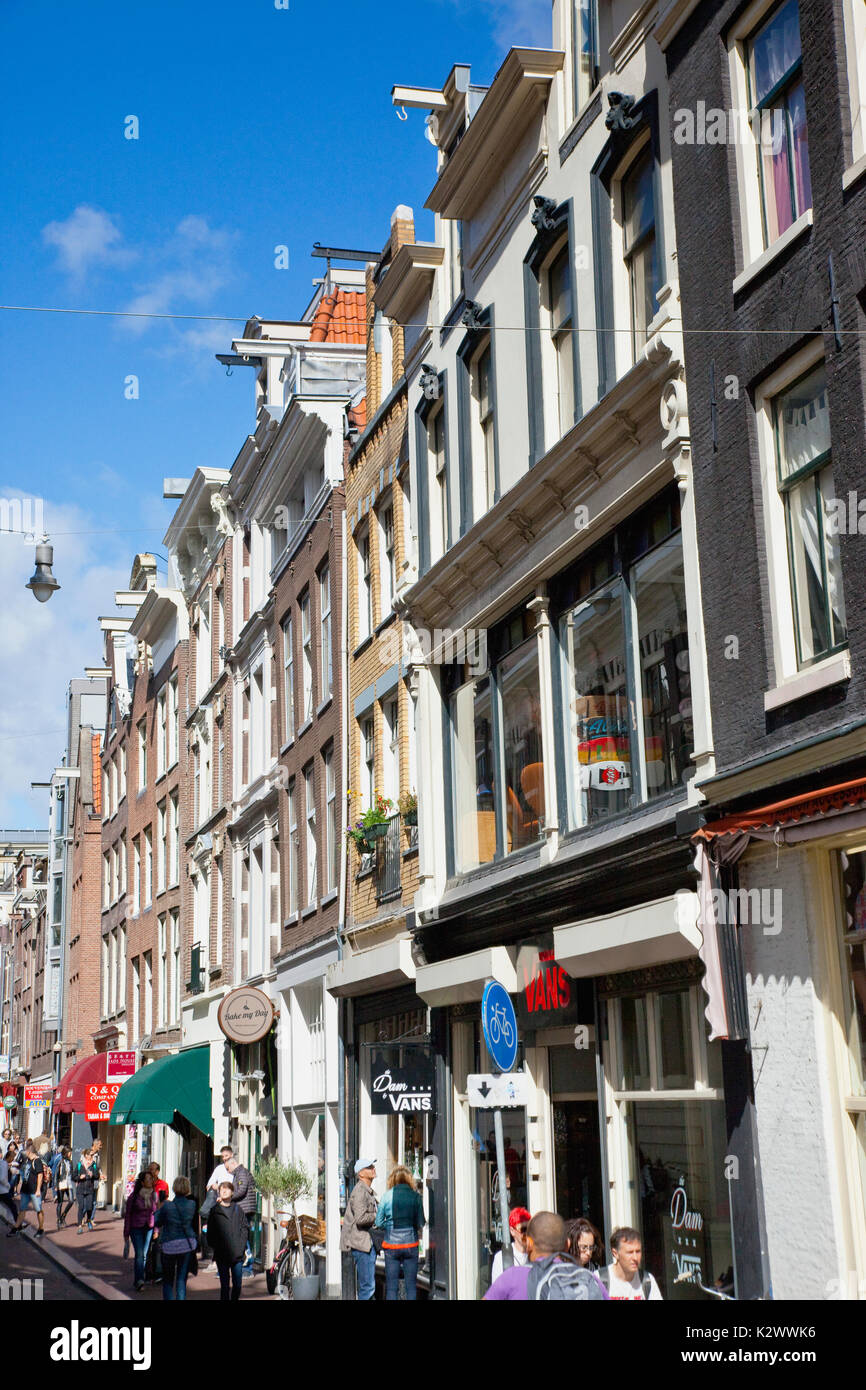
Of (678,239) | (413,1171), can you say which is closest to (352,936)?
(413,1171)

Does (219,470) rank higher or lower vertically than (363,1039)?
higher

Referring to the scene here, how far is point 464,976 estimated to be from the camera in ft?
56.2

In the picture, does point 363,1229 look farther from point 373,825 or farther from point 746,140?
point 746,140

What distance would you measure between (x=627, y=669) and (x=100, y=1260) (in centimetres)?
1936

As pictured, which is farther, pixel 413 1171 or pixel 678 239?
pixel 413 1171

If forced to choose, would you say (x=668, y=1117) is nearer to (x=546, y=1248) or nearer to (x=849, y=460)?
(x=546, y=1248)

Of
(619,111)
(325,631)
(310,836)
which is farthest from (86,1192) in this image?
(619,111)

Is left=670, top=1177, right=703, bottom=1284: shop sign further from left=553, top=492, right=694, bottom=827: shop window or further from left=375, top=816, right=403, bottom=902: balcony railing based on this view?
left=375, top=816, right=403, bottom=902: balcony railing

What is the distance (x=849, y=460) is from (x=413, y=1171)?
12.4m

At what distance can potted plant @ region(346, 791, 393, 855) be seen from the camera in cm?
2194

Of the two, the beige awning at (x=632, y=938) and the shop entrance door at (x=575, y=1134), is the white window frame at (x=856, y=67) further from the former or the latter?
the shop entrance door at (x=575, y=1134)

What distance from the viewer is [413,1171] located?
1994 centimetres

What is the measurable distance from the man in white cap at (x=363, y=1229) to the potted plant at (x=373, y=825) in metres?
5.46

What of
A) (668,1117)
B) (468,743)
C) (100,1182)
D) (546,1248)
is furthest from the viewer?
(100,1182)
